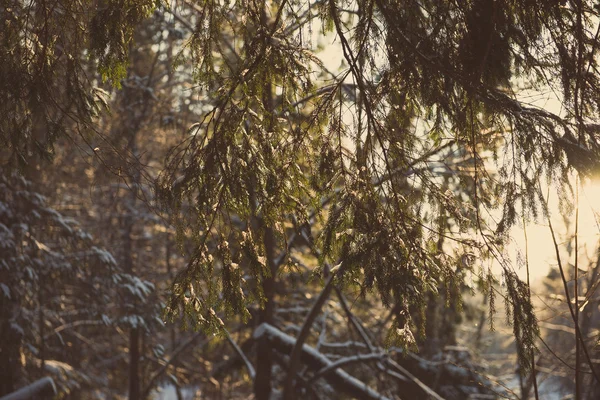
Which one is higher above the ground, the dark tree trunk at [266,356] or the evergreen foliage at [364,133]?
the evergreen foliage at [364,133]

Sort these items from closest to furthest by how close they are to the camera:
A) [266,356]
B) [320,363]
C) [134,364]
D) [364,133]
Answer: [364,133], [320,363], [266,356], [134,364]

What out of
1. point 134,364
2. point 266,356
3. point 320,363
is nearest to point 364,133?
point 320,363

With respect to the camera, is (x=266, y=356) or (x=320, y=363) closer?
(x=320, y=363)

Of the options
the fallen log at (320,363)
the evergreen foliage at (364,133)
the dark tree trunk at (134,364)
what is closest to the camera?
the evergreen foliage at (364,133)

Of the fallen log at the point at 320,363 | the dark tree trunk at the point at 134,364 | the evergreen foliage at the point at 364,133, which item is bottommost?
the dark tree trunk at the point at 134,364

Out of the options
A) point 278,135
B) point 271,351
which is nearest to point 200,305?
point 278,135

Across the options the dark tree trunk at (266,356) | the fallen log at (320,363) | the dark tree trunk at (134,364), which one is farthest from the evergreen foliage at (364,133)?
the dark tree trunk at (134,364)

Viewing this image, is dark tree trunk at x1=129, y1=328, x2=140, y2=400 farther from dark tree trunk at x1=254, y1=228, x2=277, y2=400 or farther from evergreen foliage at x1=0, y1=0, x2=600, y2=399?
evergreen foliage at x1=0, y1=0, x2=600, y2=399

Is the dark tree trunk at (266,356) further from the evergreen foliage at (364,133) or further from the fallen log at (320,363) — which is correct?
the evergreen foliage at (364,133)

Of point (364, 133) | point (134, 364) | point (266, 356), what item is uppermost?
point (364, 133)

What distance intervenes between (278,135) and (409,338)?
5.65 feet

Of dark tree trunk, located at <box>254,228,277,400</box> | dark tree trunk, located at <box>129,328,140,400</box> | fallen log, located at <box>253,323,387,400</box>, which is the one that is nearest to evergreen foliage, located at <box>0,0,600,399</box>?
fallen log, located at <box>253,323,387,400</box>

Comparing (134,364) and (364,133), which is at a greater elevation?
(364,133)

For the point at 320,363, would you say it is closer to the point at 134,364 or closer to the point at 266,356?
the point at 266,356
